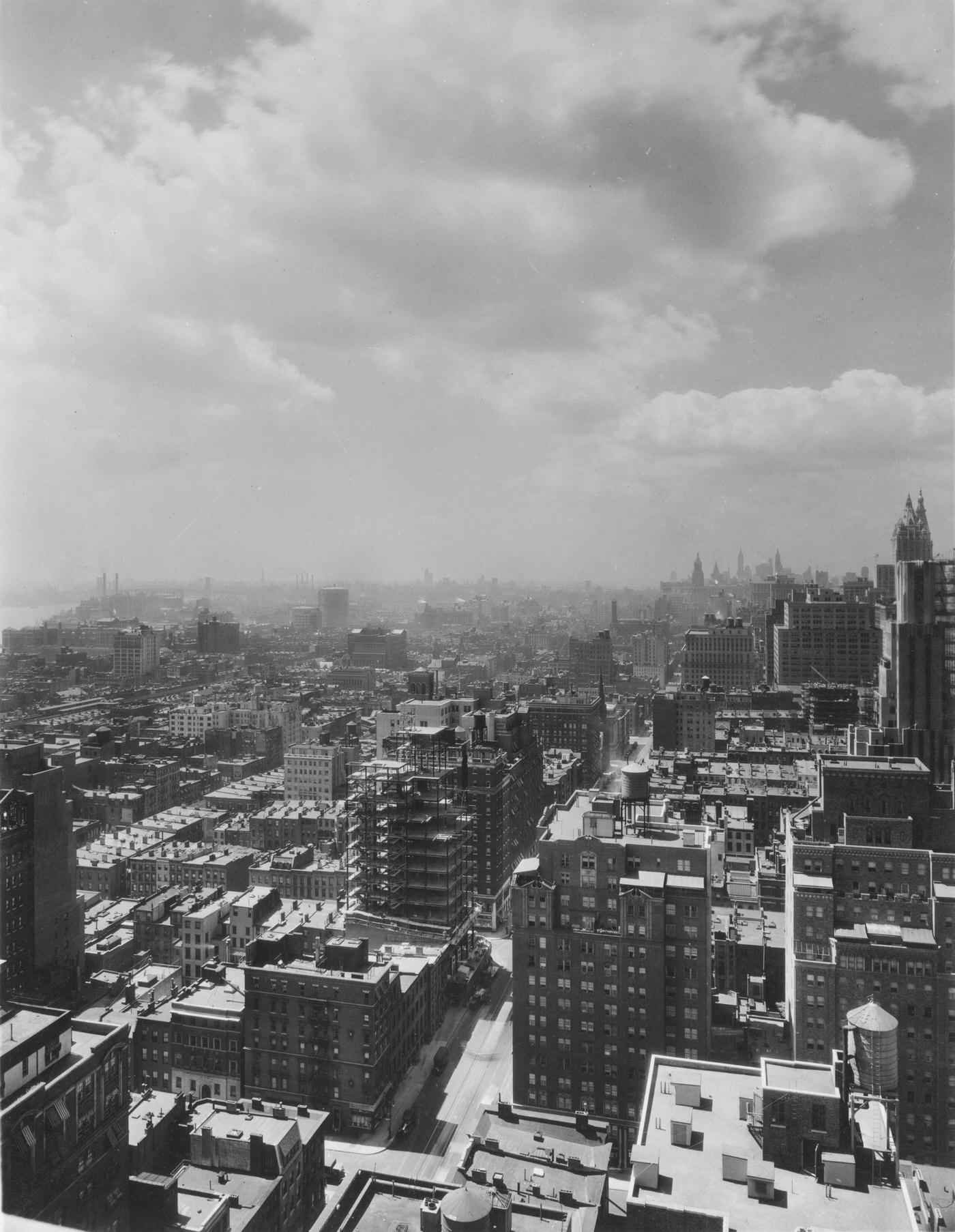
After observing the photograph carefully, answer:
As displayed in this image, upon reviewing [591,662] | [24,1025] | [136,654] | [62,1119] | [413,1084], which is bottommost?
[413,1084]

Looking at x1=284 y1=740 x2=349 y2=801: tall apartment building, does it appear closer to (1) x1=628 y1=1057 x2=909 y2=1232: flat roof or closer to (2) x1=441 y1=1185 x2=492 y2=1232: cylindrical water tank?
(1) x1=628 y1=1057 x2=909 y2=1232: flat roof

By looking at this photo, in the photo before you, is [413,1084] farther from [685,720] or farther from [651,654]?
[651,654]

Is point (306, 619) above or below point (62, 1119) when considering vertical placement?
above

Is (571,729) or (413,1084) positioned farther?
(571,729)

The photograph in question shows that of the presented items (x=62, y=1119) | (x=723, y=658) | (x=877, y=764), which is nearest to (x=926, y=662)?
(x=877, y=764)

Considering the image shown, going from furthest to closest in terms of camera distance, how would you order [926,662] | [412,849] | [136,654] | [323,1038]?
[136,654] → [926,662] → [412,849] → [323,1038]

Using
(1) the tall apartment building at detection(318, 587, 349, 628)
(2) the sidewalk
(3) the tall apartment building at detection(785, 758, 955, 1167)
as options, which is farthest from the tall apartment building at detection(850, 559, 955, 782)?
(1) the tall apartment building at detection(318, 587, 349, 628)

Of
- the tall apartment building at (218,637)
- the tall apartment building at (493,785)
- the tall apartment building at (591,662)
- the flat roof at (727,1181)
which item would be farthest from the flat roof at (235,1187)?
the tall apartment building at (591,662)
